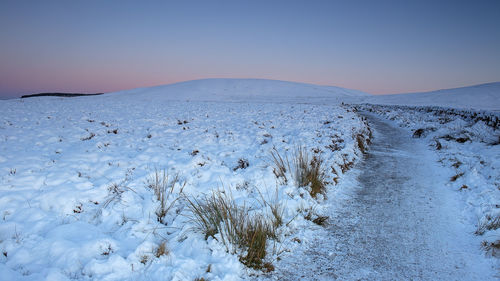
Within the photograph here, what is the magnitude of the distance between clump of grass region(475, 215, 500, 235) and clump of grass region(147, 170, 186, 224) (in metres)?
4.40

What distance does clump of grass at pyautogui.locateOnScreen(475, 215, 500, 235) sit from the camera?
3.70 m

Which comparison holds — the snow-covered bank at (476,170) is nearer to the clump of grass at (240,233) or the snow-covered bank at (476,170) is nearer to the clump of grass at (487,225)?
the clump of grass at (487,225)

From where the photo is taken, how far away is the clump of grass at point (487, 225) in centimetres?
370

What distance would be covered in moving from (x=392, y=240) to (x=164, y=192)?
3.53 m

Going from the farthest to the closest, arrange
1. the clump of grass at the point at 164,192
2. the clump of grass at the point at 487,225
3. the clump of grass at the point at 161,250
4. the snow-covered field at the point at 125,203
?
the clump of grass at the point at 164,192 < the clump of grass at the point at 487,225 < the clump of grass at the point at 161,250 < the snow-covered field at the point at 125,203

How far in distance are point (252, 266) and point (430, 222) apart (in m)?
2.95

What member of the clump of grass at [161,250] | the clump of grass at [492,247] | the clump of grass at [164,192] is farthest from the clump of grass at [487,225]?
the clump of grass at [164,192]

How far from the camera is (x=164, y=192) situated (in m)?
4.50

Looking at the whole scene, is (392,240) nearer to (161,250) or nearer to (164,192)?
(161,250)

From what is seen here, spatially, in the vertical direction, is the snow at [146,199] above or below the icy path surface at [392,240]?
above

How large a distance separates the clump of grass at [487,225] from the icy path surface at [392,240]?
14 centimetres

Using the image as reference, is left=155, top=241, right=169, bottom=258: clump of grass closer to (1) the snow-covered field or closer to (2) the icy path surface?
(1) the snow-covered field

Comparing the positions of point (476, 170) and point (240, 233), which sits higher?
point (476, 170)

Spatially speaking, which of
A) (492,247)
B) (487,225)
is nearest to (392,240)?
(492,247)
